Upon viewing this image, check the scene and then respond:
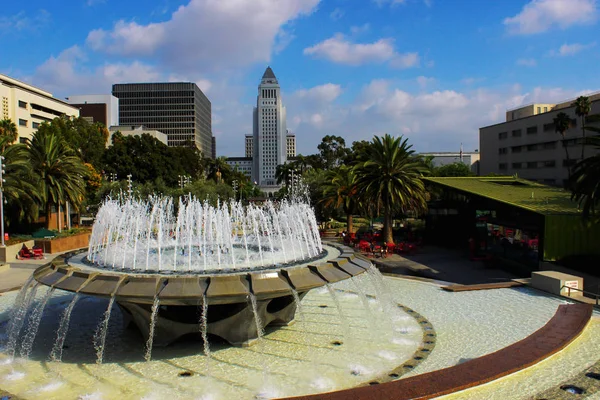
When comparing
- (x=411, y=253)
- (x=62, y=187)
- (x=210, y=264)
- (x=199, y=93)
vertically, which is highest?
(x=199, y=93)

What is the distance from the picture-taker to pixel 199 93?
15712cm

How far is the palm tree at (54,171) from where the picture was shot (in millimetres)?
31391

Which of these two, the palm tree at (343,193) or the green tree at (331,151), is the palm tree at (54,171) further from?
the green tree at (331,151)

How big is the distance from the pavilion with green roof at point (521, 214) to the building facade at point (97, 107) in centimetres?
8974

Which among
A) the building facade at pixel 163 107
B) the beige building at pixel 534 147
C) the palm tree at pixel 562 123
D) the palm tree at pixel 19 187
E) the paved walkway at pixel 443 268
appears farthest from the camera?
the building facade at pixel 163 107

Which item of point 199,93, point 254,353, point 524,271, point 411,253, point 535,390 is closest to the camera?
point 535,390

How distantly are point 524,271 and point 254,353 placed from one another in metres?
15.1

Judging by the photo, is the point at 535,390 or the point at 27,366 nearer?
the point at 535,390

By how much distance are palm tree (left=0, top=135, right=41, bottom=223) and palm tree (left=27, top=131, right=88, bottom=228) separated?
1.31 m

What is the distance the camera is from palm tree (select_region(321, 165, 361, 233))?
36.1 m

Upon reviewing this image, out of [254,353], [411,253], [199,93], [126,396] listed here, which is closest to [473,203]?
[411,253]

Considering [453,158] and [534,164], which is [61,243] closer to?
[534,164]

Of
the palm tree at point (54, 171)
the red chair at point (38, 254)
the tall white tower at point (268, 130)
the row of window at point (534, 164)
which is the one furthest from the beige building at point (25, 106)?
the tall white tower at point (268, 130)

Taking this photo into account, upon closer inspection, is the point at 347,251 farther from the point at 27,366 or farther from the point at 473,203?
the point at 473,203
